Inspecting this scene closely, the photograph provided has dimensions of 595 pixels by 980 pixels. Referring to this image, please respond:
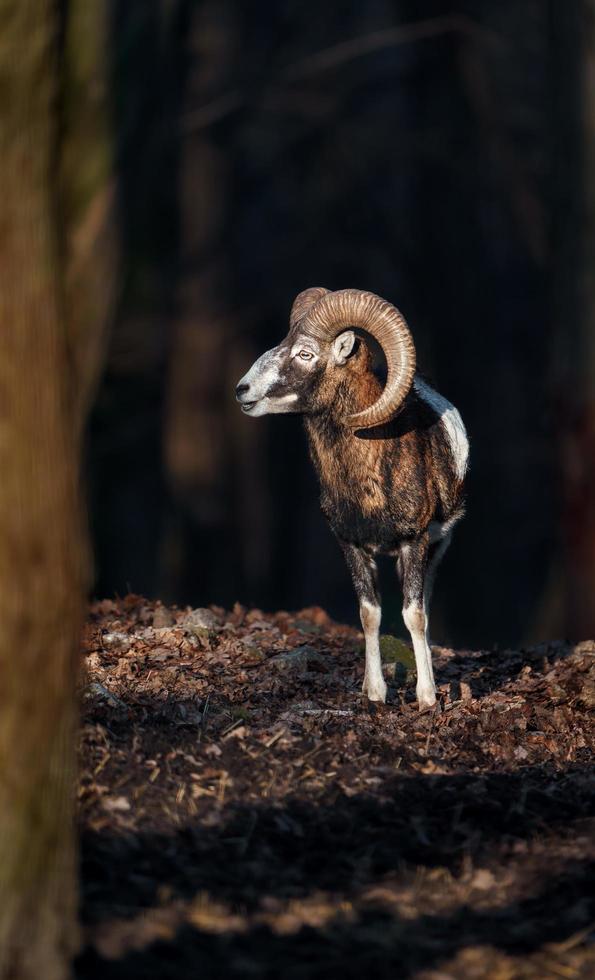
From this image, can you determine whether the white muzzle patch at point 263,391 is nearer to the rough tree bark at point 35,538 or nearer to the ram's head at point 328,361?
the ram's head at point 328,361

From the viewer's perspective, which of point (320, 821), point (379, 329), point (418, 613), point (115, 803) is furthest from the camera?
point (418, 613)

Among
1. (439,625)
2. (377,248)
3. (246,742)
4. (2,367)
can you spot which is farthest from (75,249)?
(377,248)

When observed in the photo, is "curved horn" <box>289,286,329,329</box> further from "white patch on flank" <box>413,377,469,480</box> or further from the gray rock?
the gray rock

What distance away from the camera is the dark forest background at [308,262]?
26609mm

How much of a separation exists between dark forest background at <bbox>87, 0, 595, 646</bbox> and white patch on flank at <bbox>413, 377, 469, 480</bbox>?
6553mm

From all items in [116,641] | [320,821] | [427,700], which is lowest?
[320,821]

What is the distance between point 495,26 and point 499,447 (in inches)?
325

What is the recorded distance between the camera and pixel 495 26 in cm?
3114

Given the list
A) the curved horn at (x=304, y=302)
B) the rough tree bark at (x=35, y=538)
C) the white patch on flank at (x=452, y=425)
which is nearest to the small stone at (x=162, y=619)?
the white patch on flank at (x=452, y=425)

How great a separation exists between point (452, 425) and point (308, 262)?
884 inches

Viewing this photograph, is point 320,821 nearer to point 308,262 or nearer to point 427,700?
point 427,700

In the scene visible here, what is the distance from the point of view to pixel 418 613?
1097cm

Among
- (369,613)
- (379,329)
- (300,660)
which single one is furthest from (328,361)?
(300,660)

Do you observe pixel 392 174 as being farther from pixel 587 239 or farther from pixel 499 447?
pixel 587 239
